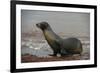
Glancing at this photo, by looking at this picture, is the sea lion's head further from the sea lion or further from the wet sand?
the wet sand

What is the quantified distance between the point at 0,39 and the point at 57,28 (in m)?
0.58

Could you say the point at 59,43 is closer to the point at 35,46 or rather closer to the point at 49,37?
the point at 49,37

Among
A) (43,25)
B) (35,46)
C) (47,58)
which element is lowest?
(47,58)

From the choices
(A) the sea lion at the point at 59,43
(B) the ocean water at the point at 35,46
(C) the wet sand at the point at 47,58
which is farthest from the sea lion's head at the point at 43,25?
(C) the wet sand at the point at 47,58

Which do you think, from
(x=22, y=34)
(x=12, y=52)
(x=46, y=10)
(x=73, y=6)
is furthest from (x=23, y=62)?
(x=73, y=6)

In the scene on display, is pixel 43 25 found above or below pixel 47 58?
above

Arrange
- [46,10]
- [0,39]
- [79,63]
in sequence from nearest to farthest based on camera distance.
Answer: [0,39] < [46,10] < [79,63]

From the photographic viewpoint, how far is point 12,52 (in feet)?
5.74

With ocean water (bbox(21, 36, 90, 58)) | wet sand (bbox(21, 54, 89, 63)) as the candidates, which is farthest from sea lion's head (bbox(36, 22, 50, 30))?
wet sand (bbox(21, 54, 89, 63))

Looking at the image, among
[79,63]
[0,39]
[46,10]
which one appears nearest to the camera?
[0,39]

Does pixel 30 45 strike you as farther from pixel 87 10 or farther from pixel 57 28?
pixel 87 10

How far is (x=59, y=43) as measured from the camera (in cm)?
192

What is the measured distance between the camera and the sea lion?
188 cm

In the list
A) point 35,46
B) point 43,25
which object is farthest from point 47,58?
point 43,25
